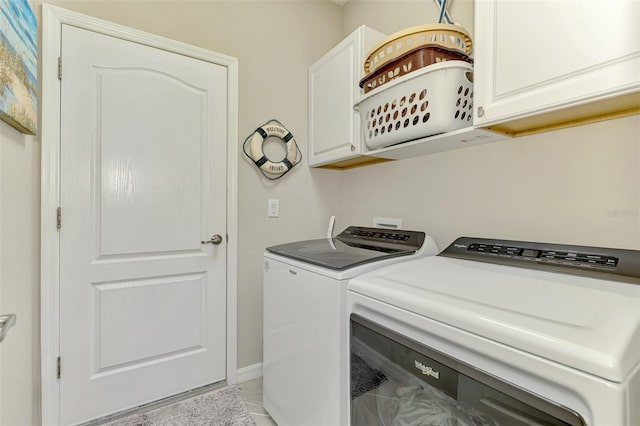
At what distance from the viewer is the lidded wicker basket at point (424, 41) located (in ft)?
4.21

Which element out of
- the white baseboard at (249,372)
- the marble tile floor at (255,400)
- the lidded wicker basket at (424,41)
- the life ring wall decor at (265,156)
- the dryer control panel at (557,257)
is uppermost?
the lidded wicker basket at (424,41)

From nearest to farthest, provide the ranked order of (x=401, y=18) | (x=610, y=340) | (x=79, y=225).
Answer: (x=610, y=340) < (x=79, y=225) < (x=401, y=18)

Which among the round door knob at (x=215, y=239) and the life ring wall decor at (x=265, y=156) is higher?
the life ring wall decor at (x=265, y=156)

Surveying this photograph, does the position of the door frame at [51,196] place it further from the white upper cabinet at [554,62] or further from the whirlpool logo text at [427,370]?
the white upper cabinet at [554,62]

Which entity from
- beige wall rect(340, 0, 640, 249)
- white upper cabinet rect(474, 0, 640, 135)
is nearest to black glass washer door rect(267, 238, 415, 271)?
beige wall rect(340, 0, 640, 249)

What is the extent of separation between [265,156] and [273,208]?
14.3 inches

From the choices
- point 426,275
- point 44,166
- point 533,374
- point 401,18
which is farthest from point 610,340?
point 44,166

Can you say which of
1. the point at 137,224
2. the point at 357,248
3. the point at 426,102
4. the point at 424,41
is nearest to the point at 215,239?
the point at 137,224

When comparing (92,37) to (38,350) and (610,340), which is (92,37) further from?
(610,340)

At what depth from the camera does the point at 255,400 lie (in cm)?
180

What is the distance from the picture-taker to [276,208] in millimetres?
2113

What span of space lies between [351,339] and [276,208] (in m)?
1.20

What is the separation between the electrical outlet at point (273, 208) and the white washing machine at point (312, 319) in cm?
50

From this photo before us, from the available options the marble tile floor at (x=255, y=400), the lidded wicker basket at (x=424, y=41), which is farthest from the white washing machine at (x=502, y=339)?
the lidded wicker basket at (x=424, y=41)
